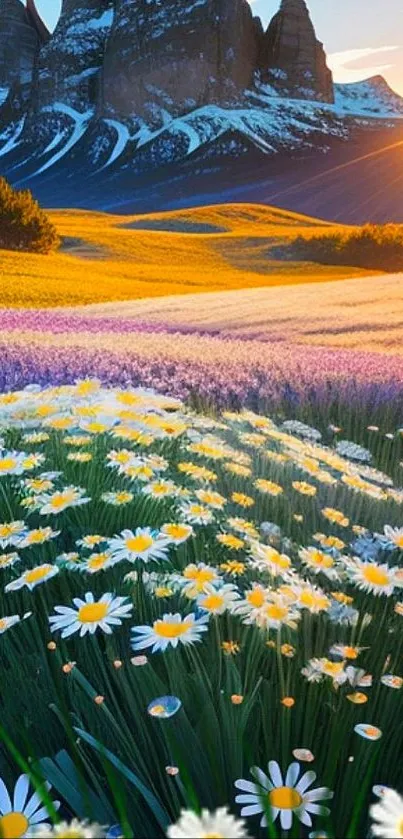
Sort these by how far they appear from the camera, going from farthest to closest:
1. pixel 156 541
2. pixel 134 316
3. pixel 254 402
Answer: pixel 134 316
pixel 254 402
pixel 156 541

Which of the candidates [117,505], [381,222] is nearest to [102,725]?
[117,505]

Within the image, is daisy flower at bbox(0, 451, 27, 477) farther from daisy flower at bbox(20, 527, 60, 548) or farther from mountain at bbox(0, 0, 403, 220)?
mountain at bbox(0, 0, 403, 220)

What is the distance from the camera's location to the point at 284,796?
815mm

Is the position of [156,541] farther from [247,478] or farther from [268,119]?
[268,119]

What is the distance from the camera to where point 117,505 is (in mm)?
1679

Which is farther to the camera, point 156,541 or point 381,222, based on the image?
point 381,222

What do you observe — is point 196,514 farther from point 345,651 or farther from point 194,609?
point 345,651

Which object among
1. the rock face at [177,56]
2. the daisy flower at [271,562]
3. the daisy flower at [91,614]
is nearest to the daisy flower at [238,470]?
the daisy flower at [271,562]

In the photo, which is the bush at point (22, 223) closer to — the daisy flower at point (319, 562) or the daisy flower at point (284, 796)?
the daisy flower at point (319, 562)

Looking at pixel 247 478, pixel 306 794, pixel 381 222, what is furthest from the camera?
pixel 381 222

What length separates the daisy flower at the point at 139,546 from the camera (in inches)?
52.5

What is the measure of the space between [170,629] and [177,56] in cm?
3784

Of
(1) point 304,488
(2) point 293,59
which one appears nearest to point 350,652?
(1) point 304,488

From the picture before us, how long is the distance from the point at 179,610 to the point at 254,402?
7.85ft
